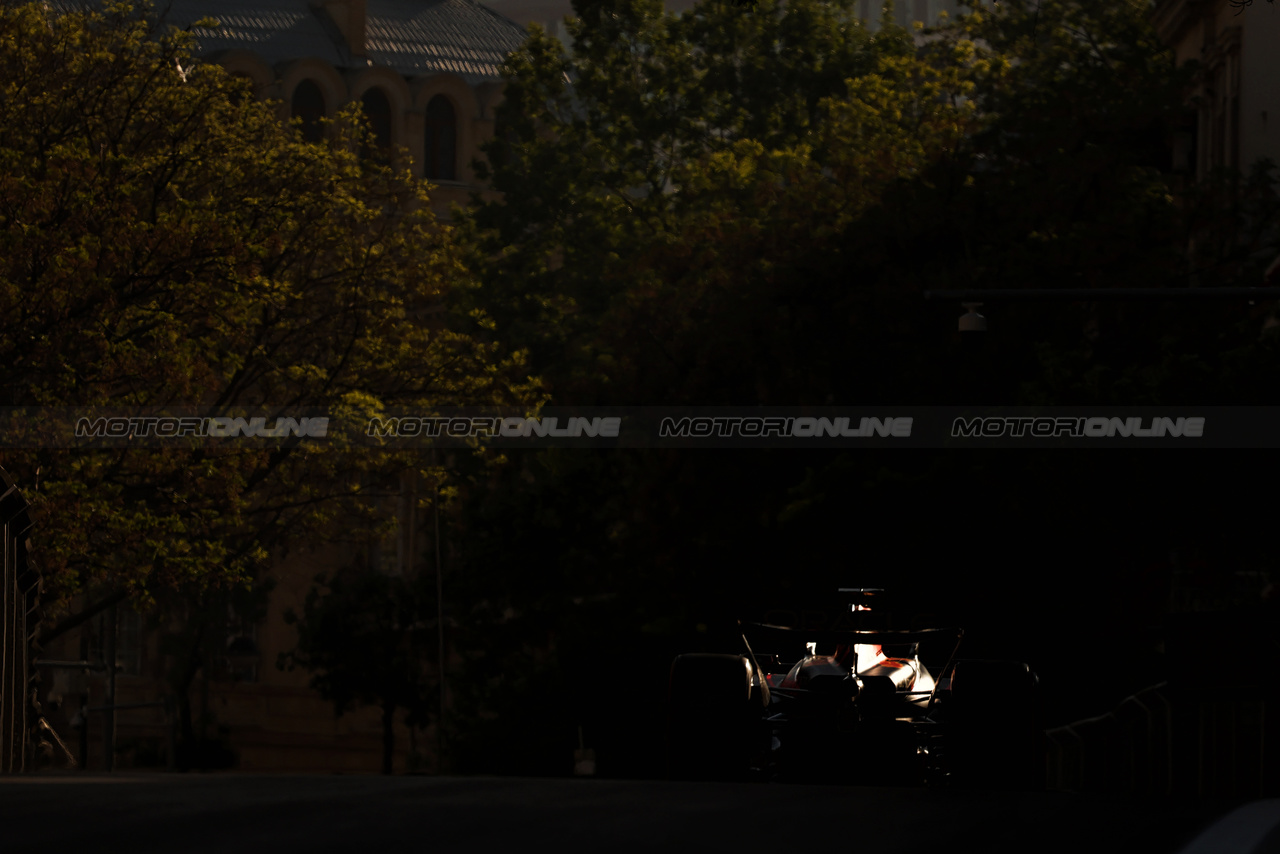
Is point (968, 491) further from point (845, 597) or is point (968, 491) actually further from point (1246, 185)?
point (845, 597)

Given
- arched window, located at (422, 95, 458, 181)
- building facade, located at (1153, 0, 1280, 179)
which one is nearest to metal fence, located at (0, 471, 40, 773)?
building facade, located at (1153, 0, 1280, 179)

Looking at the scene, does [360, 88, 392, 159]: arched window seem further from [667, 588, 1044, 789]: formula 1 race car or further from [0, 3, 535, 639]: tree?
[667, 588, 1044, 789]: formula 1 race car

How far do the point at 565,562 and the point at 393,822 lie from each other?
35.1 metres

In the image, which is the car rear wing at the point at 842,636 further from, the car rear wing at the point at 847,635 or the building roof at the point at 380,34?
the building roof at the point at 380,34

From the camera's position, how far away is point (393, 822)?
10.3 feet

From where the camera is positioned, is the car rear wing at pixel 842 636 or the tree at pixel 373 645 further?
the tree at pixel 373 645

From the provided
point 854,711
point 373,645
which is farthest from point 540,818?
point 373,645

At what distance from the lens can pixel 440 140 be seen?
72.2 m

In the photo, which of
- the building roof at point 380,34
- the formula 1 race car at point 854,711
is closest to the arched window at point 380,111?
the building roof at point 380,34

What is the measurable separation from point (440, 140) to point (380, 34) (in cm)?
492

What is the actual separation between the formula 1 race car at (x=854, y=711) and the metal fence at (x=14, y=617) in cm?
516

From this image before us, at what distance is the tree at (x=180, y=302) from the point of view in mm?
25469

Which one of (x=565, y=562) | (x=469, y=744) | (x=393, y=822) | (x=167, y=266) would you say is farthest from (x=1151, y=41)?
(x=393, y=822)

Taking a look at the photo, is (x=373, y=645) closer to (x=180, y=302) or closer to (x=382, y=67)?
(x=180, y=302)
